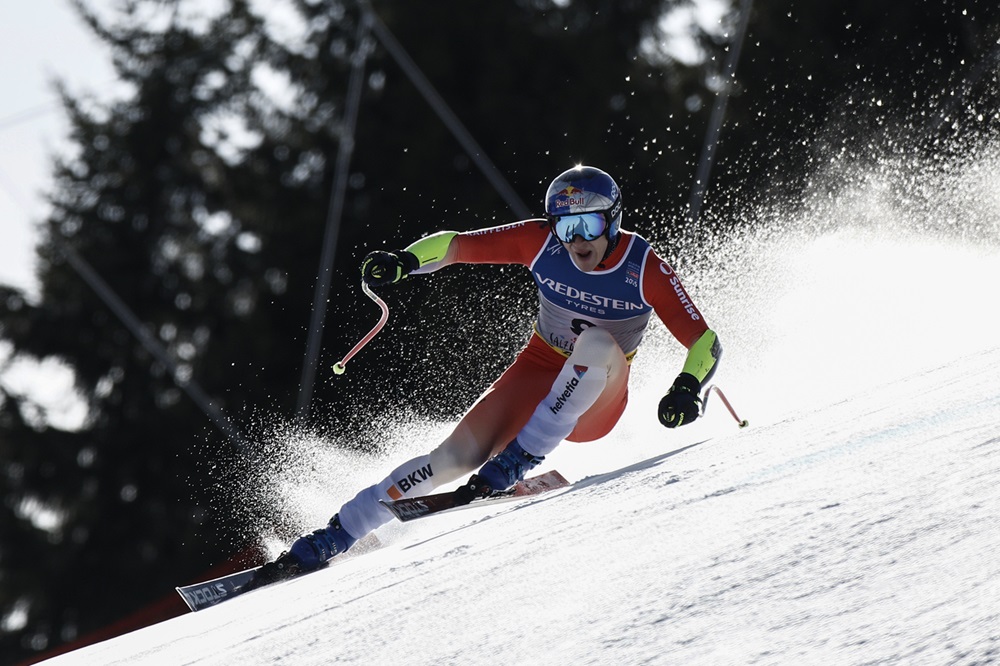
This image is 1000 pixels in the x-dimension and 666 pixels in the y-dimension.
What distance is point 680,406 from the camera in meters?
3.53

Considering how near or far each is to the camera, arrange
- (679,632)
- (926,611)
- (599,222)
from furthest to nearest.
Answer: (599,222), (679,632), (926,611)

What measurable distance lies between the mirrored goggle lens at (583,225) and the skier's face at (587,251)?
0.02 m

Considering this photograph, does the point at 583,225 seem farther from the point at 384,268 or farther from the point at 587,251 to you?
the point at 384,268

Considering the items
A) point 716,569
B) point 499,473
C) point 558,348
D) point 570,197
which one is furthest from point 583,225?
point 716,569

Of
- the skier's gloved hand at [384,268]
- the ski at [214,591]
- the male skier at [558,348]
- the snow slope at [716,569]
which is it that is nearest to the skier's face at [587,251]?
the male skier at [558,348]

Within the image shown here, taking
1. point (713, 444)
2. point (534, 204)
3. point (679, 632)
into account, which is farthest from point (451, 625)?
point (534, 204)

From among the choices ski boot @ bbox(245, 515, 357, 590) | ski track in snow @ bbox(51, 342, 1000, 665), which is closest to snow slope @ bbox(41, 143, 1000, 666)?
ski track in snow @ bbox(51, 342, 1000, 665)

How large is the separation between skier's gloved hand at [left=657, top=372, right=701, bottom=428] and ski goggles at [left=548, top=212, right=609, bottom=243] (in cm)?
69

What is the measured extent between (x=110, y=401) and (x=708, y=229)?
7342 millimetres

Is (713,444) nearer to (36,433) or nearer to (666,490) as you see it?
(666,490)

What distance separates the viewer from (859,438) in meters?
2.42

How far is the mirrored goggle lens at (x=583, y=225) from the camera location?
160 inches

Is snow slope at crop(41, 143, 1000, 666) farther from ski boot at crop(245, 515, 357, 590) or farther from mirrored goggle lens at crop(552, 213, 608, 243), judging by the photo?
mirrored goggle lens at crop(552, 213, 608, 243)

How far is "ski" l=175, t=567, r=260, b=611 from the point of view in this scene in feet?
12.7
